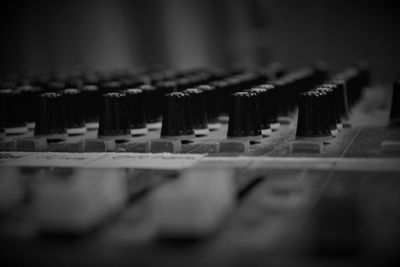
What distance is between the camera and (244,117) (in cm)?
196

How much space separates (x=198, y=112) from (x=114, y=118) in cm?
28

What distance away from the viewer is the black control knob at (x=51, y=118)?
2.14 metres

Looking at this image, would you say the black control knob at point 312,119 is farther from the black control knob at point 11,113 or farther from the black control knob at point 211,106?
the black control knob at point 11,113

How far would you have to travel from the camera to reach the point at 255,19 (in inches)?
211

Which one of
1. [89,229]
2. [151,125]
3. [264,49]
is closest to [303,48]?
[264,49]

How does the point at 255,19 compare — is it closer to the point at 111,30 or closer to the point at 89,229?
the point at 111,30

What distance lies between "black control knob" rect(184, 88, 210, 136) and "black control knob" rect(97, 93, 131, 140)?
220mm

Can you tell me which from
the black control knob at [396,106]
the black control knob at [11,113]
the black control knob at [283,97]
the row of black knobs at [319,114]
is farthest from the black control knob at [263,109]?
the black control knob at [11,113]

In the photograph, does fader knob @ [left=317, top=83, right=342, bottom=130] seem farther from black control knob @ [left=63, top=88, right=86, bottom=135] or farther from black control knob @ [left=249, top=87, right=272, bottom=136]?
black control knob @ [left=63, top=88, right=86, bottom=135]

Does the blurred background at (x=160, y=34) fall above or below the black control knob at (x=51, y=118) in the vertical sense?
above

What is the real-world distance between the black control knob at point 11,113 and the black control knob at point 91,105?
0.78ft

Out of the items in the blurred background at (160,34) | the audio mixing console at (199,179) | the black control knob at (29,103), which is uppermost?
the blurred background at (160,34)

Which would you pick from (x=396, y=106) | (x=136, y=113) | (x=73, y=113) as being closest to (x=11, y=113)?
(x=73, y=113)

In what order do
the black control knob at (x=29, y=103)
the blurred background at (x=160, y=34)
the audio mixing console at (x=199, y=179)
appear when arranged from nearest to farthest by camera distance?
1. the audio mixing console at (x=199, y=179)
2. the black control knob at (x=29, y=103)
3. the blurred background at (x=160, y=34)
